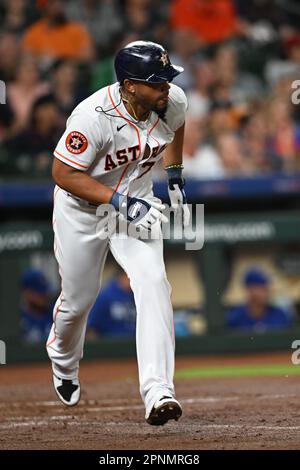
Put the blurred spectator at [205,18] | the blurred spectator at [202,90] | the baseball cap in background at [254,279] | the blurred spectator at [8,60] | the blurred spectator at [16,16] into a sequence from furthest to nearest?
the blurred spectator at [205,18] < the blurred spectator at [16,16] < the blurred spectator at [202,90] < the blurred spectator at [8,60] < the baseball cap in background at [254,279]

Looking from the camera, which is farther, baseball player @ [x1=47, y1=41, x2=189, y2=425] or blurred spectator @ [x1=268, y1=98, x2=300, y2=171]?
blurred spectator @ [x1=268, y1=98, x2=300, y2=171]

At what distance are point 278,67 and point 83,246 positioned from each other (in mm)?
6802

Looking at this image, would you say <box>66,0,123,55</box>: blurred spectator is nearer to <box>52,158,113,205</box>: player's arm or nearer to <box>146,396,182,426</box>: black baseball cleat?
<box>52,158,113,205</box>: player's arm

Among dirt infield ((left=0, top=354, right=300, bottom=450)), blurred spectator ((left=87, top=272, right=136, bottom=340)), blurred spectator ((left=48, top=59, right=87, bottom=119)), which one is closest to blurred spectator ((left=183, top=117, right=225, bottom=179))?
blurred spectator ((left=48, top=59, right=87, bottom=119))

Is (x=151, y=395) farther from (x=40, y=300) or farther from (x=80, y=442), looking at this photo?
(x=40, y=300)

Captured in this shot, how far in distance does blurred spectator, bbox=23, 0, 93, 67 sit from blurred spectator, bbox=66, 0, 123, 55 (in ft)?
0.93

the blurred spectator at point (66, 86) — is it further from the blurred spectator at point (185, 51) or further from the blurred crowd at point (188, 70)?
the blurred spectator at point (185, 51)

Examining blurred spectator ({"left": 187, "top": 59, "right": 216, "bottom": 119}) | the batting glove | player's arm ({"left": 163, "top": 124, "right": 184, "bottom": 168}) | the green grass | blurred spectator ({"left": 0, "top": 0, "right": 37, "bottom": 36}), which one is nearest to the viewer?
the batting glove

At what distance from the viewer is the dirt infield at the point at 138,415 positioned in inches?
187

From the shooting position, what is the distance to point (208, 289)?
9820 mm

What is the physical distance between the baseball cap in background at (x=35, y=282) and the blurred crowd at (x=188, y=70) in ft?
3.08

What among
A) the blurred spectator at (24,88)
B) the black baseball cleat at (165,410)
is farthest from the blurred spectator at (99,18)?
the black baseball cleat at (165,410)

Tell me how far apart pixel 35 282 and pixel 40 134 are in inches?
58.6

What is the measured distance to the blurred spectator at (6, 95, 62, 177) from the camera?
10.0 m
